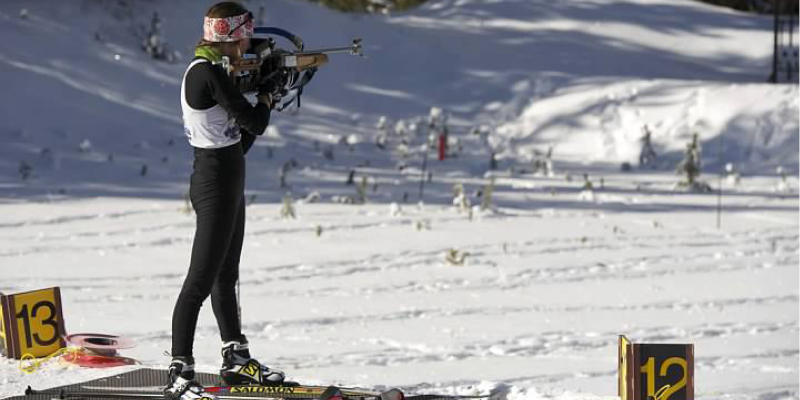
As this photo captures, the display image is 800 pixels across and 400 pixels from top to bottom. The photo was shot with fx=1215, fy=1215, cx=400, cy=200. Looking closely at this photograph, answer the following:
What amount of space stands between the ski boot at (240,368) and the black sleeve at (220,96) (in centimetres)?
93

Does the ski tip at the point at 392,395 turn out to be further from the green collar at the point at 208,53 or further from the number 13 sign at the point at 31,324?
the number 13 sign at the point at 31,324

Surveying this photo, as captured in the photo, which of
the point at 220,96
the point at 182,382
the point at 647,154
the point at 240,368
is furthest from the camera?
the point at 647,154

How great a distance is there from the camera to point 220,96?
4.18 meters

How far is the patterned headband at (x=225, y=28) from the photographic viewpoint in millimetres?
4316

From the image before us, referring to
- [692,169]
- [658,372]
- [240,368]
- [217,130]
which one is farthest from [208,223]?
[692,169]

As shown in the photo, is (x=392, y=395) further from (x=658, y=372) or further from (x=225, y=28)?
(x=225, y=28)

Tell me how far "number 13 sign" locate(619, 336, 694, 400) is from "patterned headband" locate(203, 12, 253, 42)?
1775mm

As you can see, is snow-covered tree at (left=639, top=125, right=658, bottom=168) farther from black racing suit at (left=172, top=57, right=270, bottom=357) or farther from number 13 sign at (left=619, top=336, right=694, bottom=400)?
black racing suit at (left=172, top=57, right=270, bottom=357)

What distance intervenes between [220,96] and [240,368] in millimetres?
1142

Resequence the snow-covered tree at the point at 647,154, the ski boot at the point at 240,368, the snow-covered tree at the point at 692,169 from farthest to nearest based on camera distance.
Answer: the snow-covered tree at the point at 647,154, the snow-covered tree at the point at 692,169, the ski boot at the point at 240,368

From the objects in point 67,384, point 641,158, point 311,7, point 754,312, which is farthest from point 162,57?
point 67,384

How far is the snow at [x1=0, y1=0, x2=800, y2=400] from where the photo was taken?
6691mm

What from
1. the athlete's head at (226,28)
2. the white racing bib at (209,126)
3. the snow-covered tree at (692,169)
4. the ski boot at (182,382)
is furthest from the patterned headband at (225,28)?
the snow-covered tree at (692,169)

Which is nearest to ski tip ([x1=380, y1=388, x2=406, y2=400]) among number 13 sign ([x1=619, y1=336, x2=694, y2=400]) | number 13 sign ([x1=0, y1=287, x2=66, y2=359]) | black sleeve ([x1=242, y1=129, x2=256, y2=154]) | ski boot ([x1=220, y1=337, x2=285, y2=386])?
ski boot ([x1=220, y1=337, x2=285, y2=386])
